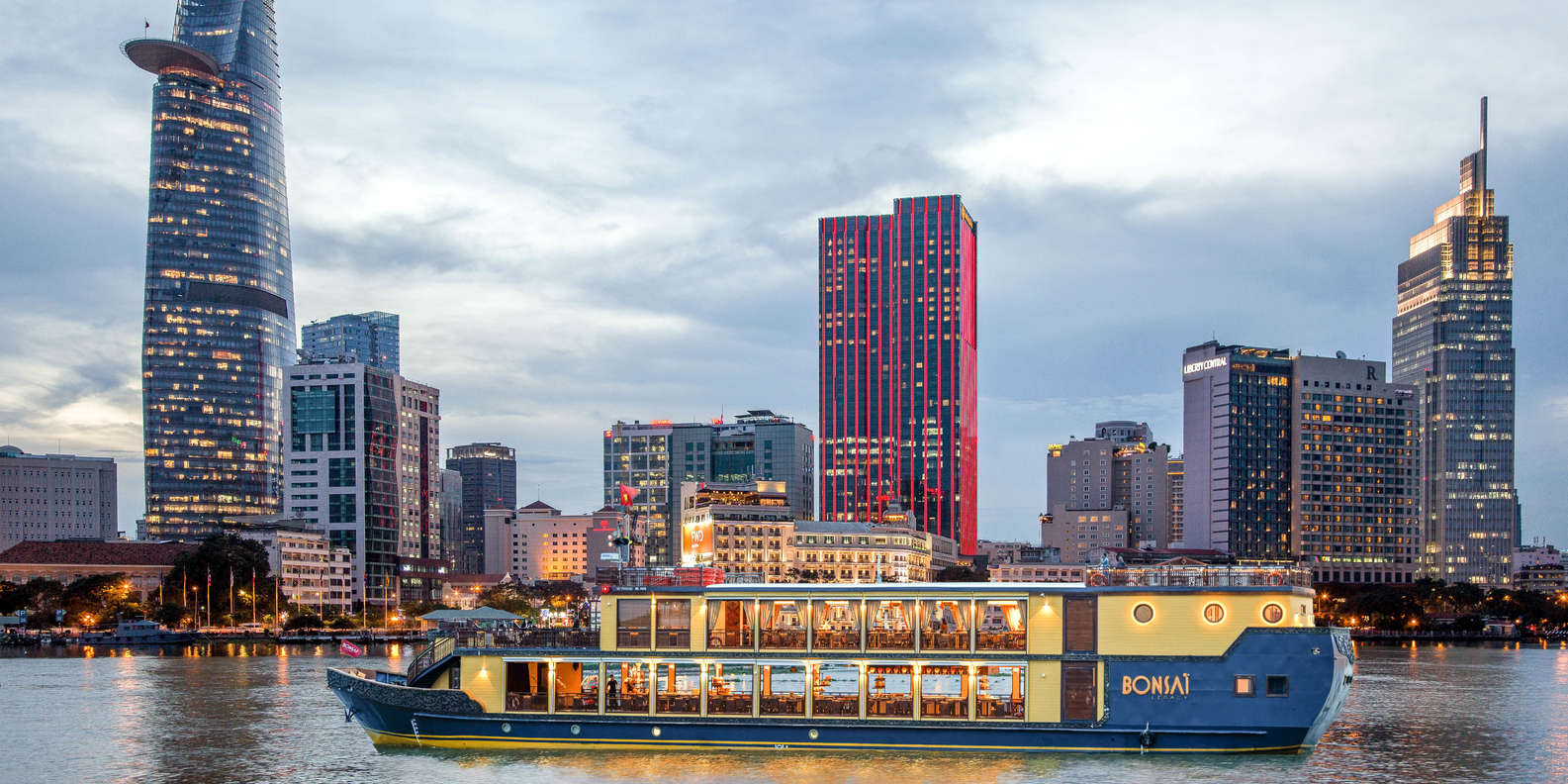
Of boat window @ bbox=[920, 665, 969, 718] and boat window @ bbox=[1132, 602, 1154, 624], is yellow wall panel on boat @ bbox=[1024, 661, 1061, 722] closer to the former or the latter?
boat window @ bbox=[920, 665, 969, 718]

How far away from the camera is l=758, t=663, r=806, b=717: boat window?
36.6m

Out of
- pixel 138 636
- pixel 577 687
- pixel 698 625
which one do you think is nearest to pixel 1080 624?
pixel 698 625

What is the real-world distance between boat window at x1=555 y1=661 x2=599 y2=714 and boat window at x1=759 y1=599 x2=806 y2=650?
475cm

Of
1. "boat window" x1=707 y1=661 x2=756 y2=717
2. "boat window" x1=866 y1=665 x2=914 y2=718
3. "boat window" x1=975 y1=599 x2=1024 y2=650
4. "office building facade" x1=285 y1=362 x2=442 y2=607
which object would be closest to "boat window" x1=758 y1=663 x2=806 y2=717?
"boat window" x1=707 y1=661 x2=756 y2=717

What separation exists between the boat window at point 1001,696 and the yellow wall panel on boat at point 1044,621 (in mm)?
978

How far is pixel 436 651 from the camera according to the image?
1560 inches

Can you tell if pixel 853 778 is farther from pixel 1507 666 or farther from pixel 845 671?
pixel 1507 666

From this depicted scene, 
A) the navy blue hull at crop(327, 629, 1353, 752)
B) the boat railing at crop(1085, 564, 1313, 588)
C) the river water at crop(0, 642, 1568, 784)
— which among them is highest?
the boat railing at crop(1085, 564, 1313, 588)

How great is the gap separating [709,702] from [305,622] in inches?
4358

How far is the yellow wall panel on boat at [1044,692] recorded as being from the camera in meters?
35.4

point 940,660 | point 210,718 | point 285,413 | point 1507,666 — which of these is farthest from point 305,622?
point 940,660

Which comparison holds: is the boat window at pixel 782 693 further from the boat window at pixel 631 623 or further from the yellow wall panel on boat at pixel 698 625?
the boat window at pixel 631 623

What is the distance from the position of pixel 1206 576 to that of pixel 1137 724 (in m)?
4.09

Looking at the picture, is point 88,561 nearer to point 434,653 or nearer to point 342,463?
point 342,463
